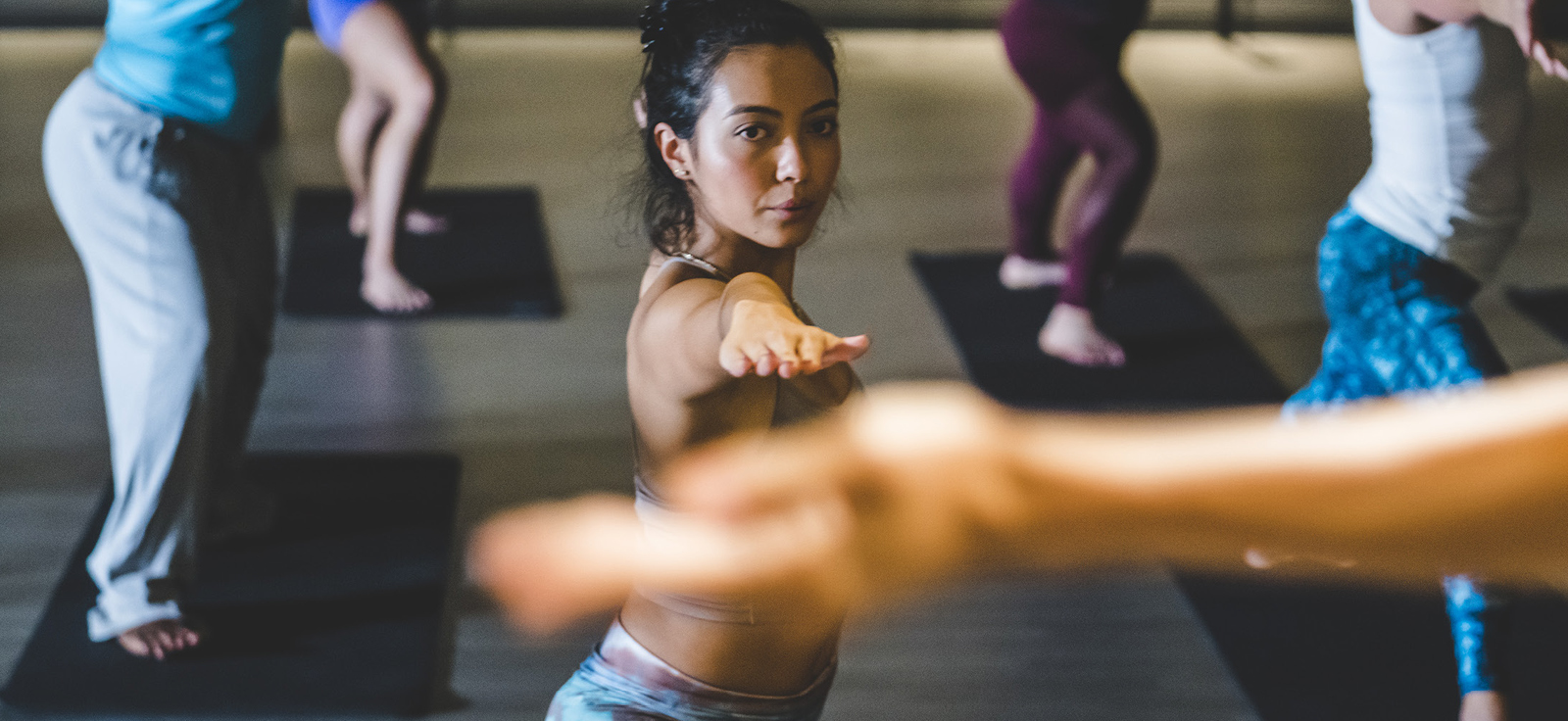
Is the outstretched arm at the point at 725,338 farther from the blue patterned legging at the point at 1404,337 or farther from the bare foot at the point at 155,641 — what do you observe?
the bare foot at the point at 155,641

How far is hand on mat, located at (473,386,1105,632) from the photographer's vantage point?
129 centimetres

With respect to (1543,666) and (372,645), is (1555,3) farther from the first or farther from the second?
(372,645)

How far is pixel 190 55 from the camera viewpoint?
2.54m

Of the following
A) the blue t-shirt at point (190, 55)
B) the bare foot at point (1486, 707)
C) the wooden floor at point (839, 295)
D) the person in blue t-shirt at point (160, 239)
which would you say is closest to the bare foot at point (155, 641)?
the person in blue t-shirt at point (160, 239)

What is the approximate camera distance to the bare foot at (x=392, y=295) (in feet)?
14.8

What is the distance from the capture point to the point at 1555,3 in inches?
357

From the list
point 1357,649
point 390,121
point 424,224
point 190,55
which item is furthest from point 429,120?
point 1357,649

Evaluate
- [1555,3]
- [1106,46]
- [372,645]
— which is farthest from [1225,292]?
[1555,3]

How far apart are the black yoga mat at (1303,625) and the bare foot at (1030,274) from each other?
61 centimetres

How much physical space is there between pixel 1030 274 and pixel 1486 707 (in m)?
2.64

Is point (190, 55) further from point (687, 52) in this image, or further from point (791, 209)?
point (791, 209)

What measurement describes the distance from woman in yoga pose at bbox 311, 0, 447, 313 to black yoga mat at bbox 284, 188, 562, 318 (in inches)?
3.5

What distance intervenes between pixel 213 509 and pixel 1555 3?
8.66 m

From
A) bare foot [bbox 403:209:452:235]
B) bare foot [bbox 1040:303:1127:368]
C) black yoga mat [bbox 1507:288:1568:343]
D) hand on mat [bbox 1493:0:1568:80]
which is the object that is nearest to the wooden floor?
black yoga mat [bbox 1507:288:1568:343]
